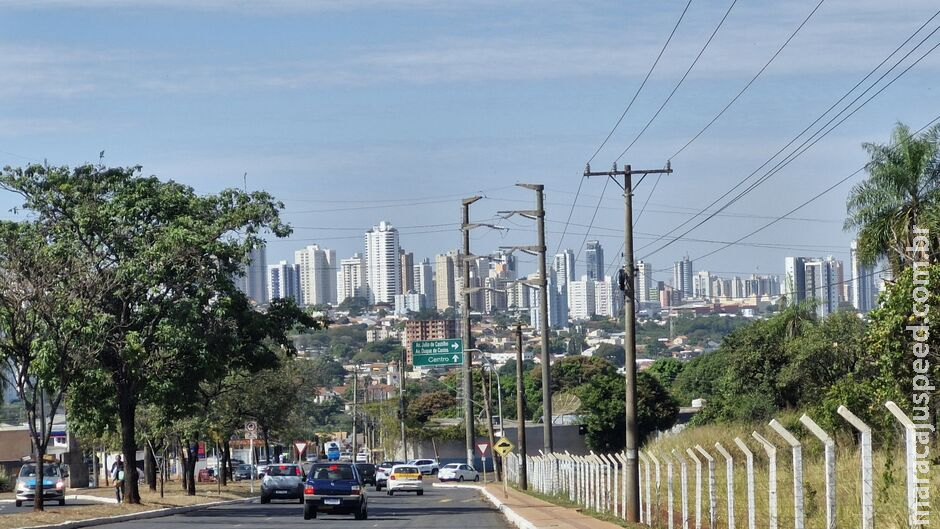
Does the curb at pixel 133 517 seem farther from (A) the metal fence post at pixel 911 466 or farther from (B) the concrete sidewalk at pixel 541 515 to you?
(A) the metal fence post at pixel 911 466

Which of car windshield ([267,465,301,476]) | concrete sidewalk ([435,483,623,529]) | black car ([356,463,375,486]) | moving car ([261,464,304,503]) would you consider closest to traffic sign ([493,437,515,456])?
concrete sidewalk ([435,483,623,529])

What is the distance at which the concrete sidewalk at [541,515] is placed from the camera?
29047mm

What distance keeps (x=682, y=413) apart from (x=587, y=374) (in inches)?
945

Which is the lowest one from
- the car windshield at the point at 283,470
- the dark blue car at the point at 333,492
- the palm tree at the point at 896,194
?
the car windshield at the point at 283,470

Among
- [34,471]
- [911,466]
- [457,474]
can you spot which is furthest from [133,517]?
[457,474]

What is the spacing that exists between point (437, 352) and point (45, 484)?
2185 cm

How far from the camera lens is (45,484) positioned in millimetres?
47656

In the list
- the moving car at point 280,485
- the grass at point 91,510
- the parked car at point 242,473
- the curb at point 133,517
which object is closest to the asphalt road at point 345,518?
the curb at point 133,517

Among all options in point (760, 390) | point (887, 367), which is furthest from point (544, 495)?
point (760, 390)

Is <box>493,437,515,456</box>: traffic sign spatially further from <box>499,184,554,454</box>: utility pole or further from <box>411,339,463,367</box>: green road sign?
<box>411,339,463,367</box>: green road sign

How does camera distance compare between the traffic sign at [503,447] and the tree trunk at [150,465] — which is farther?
the tree trunk at [150,465]

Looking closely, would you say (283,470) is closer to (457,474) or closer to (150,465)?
(150,465)

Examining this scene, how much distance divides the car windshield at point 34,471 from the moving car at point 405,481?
1742 cm

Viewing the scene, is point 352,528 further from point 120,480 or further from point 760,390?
point 760,390
